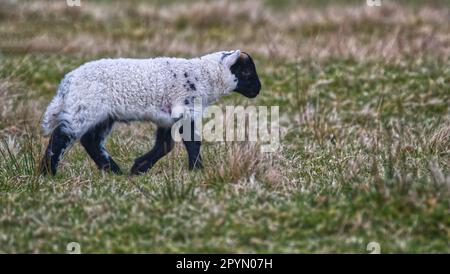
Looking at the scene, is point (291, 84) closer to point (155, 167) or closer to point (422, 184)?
point (155, 167)

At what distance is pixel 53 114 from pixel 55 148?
0.35 meters

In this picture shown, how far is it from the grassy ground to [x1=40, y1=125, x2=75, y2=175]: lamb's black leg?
0.47ft

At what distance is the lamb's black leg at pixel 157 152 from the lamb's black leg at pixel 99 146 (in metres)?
0.22

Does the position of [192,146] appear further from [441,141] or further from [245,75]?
[441,141]

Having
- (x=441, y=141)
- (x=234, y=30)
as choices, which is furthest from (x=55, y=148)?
(x=234, y=30)

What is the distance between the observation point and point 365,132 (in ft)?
39.5

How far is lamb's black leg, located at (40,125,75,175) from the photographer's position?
914cm

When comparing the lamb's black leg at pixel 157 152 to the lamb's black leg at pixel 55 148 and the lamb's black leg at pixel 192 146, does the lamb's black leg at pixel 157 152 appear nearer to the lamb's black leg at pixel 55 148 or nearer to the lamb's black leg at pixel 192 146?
the lamb's black leg at pixel 192 146

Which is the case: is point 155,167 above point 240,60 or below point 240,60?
below

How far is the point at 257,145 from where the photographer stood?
9344 mm

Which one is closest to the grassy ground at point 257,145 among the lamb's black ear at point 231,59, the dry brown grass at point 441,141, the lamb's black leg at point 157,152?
the dry brown grass at point 441,141

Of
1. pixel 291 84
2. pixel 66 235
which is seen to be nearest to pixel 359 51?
pixel 291 84
